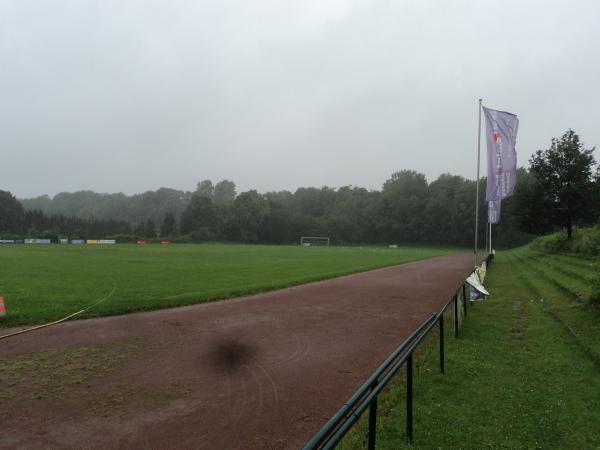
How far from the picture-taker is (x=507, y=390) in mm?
5844

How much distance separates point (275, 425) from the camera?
184 inches

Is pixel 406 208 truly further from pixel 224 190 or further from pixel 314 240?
pixel 224 190

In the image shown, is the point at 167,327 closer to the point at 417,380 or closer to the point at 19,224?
the point at 417,380

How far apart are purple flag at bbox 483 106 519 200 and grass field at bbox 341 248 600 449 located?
7036 mm

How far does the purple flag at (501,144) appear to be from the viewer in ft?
52.9

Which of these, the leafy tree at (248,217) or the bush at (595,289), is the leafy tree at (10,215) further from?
the bush at (595,289)

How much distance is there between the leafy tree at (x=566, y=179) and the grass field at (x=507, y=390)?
24305 millimetres

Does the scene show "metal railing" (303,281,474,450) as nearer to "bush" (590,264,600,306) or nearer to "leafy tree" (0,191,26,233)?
"bush" (590,264,600,306)

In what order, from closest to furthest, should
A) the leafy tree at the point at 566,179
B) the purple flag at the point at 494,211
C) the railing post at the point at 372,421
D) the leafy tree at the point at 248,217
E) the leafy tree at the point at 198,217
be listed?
the railing post at the point at 372,421 → the purple flag at the point at 494,211 → the leafy tree at the point at 566,179 → the leafy tree at the point at 248,217 → the leafy tree at the point at 198,217

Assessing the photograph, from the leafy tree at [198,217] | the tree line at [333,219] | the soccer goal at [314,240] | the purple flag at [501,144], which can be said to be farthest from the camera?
the leafy tree at [198,217]

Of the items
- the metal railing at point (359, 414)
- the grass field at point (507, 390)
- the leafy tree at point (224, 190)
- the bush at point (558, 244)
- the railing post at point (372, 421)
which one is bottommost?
the grass field at point (507, 390)

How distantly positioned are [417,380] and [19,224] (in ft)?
377

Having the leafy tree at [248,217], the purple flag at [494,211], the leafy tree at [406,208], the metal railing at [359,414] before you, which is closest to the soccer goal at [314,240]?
the leafy tree at [248,217]

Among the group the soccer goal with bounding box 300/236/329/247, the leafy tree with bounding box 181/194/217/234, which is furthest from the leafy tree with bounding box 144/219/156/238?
the soccer goal with bounding box 300/236/329/247
